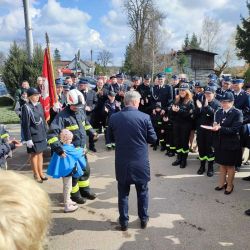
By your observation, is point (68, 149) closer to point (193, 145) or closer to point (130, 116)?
point (130, 116)

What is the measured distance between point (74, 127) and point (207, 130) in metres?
3.01

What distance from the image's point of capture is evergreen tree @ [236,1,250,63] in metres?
30.3

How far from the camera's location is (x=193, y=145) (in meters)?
9.21

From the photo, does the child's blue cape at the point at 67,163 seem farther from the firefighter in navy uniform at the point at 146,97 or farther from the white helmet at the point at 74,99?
the firefighter in navy uniform at the point at 146,97

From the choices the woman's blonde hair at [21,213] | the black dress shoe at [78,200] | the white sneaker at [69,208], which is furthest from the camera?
the black dress shoe at [78,200]

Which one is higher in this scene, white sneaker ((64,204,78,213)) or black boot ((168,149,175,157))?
black boot ((168,149,175,157))

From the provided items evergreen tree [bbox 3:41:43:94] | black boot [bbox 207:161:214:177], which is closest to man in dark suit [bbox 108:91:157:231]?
black boot [bbox 207:161:214:177]

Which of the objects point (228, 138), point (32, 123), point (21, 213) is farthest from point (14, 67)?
point (21, 213)

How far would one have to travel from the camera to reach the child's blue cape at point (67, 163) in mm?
5117

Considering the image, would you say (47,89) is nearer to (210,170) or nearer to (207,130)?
(207,130)

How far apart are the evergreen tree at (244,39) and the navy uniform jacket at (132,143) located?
2836 cm

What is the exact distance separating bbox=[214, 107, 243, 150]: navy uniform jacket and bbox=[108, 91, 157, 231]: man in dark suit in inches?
71.4

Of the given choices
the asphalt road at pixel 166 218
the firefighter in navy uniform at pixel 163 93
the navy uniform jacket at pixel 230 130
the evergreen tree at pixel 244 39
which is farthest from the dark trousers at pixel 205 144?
the evergreen tree at pixel 244 39

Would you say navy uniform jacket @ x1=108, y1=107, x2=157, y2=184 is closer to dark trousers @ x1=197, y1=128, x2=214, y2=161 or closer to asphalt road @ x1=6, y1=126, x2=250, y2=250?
asphalt road @ x1=6, y1=126, x2=250, y2=250
